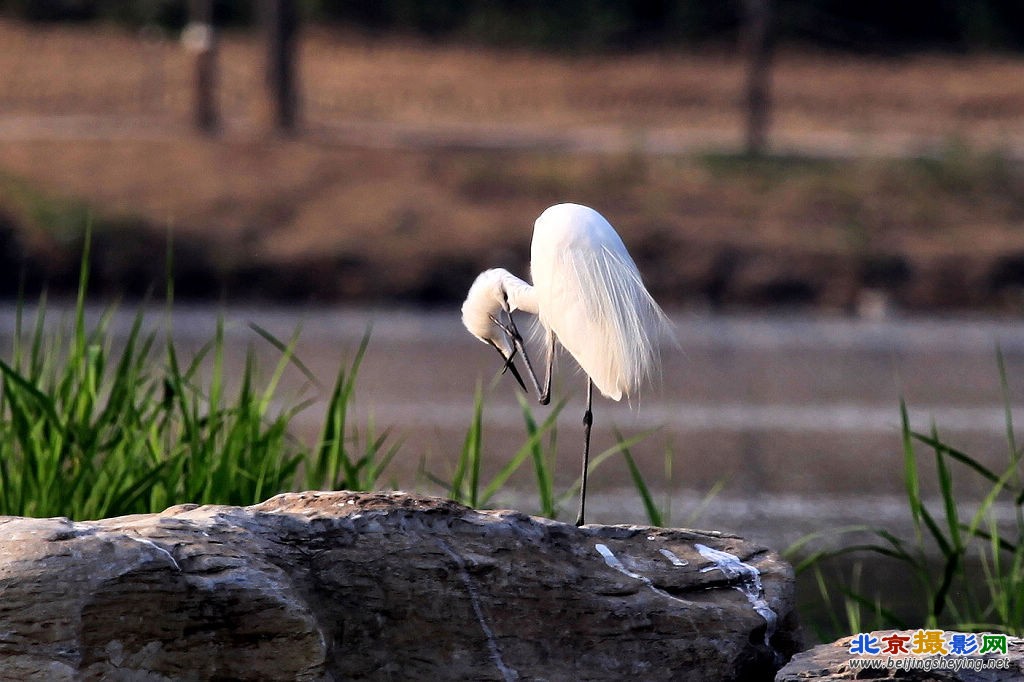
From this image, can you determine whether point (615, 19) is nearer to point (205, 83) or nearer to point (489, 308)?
point (205, 83)

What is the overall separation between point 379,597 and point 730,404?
6528mm

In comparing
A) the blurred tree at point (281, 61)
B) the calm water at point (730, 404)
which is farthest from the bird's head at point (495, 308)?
the blurred tree at point (281, 61)

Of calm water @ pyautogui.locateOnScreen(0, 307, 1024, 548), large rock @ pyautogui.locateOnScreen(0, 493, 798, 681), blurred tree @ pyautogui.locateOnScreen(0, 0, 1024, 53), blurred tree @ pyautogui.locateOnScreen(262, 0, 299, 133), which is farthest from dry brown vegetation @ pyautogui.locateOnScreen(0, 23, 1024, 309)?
large rock @ pyautogui.locateOnScreen(0, 493, 798, 681)

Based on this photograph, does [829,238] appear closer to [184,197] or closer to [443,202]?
[443,202]

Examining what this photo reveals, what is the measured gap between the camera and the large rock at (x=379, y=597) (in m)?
2.68

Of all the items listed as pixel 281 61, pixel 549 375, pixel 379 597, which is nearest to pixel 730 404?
pixel 549 375

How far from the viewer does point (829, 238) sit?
1255 cm

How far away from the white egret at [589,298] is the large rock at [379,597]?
1.08 feet

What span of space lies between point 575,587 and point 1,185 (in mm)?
10670

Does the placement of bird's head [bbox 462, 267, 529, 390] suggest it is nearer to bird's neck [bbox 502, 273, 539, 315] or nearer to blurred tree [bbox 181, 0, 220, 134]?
bird's neck [bbox 502, 273, 539, 315]

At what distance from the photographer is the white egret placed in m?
3.34

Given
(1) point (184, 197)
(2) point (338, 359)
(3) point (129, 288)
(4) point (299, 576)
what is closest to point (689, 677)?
(4) point (299, 576)

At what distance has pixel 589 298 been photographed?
334cm

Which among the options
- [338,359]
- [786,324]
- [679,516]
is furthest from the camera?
[786,324]
